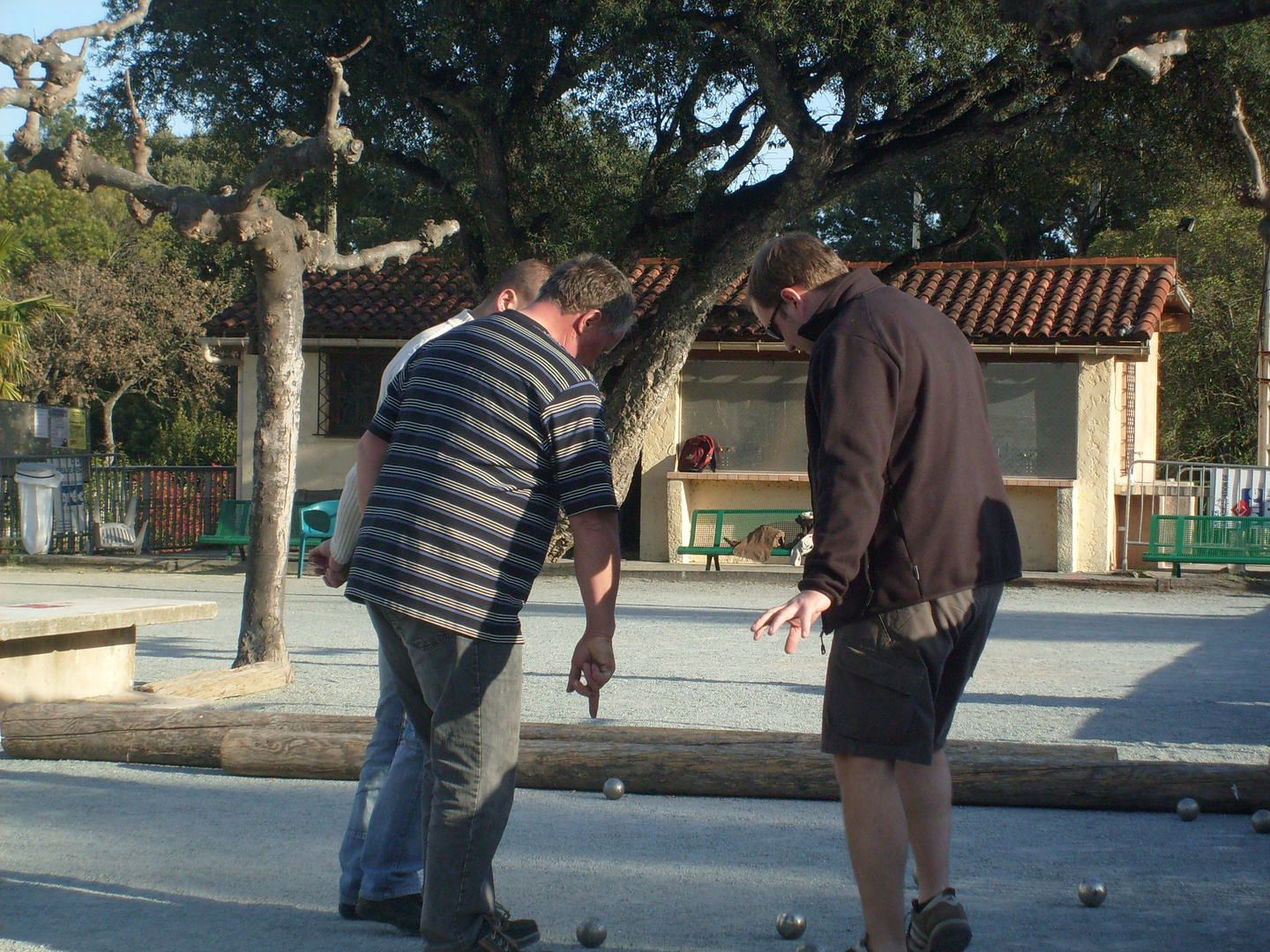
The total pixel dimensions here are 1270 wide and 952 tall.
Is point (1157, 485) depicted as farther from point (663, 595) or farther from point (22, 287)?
point (22, 287)

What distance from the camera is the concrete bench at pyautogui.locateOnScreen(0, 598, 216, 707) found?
19.2 feet

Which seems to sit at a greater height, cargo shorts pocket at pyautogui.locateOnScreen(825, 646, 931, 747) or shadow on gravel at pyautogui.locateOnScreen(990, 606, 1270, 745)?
cargo shorts pocket at pyautogui.locateOnScreen(825, 646, 931, 747)

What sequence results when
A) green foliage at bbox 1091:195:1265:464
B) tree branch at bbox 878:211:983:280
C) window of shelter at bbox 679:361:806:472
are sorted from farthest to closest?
green foliage at bbox 1091:195:1265:464 → window of shelter at bbox 679:361:806:472 → tree branch at bbox 878:211:983:280

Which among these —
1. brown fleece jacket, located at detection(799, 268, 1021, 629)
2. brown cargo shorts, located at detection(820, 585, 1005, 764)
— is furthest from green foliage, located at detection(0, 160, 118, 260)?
brown cargo shorts, located at detection(820, 585, 1005, 764)

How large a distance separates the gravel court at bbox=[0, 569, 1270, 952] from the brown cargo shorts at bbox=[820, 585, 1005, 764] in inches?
29.8

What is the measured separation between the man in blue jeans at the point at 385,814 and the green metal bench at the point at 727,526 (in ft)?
41.7

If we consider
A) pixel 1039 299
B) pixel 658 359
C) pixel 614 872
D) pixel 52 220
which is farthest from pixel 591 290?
pixel 52 220

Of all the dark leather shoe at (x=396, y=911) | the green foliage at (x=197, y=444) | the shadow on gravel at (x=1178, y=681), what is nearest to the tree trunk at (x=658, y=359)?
the shadow on gravel at (x=1178, y=681)

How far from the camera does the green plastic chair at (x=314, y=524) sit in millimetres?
14742

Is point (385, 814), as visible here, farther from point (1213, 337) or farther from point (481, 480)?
point (1213, 337)

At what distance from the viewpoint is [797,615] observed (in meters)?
2.73

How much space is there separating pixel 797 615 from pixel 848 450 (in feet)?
1.36

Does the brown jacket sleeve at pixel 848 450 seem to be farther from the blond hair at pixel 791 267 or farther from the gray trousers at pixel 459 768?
the gray trousers at pixel 459 768

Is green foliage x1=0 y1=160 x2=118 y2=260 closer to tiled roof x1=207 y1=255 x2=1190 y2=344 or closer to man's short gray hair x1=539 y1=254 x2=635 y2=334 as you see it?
tiled roof x1=207 y1=255 x2=1190 y2=344
